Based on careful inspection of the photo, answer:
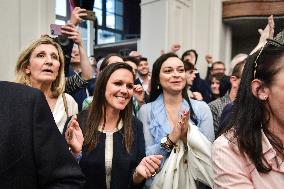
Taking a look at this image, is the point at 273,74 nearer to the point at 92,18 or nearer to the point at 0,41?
the point at 92,18

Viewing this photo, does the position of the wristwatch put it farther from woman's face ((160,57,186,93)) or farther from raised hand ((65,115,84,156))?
raised hand ((65,115,84,156))

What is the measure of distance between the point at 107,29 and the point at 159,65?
13.5 m

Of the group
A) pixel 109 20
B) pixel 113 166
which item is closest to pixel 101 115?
pixel 113 166

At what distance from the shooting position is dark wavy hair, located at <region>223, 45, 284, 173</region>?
4.83ft

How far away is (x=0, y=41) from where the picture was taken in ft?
12.1

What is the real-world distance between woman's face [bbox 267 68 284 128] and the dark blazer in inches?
30.4

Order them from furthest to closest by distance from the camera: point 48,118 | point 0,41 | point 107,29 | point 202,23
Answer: point 107,29 → point 202,23 → point 0,41 → point 48,118

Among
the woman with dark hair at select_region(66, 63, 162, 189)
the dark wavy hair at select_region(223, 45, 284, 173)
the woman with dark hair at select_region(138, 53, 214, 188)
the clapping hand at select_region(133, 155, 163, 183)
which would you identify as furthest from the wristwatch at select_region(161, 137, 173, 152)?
the dark wavy hair at select_region(223, 45, 284, 173)

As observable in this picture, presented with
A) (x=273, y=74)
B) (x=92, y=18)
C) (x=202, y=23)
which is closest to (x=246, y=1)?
(x=202, y=23)

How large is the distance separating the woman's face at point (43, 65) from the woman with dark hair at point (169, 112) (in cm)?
69

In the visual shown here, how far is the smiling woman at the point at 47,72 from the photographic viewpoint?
246 centimetres

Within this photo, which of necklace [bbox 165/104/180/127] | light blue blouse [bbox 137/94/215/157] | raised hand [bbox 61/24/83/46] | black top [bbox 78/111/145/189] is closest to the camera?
black top [bbox 78/111/145/189]

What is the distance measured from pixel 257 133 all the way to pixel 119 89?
123cm

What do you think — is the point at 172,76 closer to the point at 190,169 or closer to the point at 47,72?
the point at 190,169
